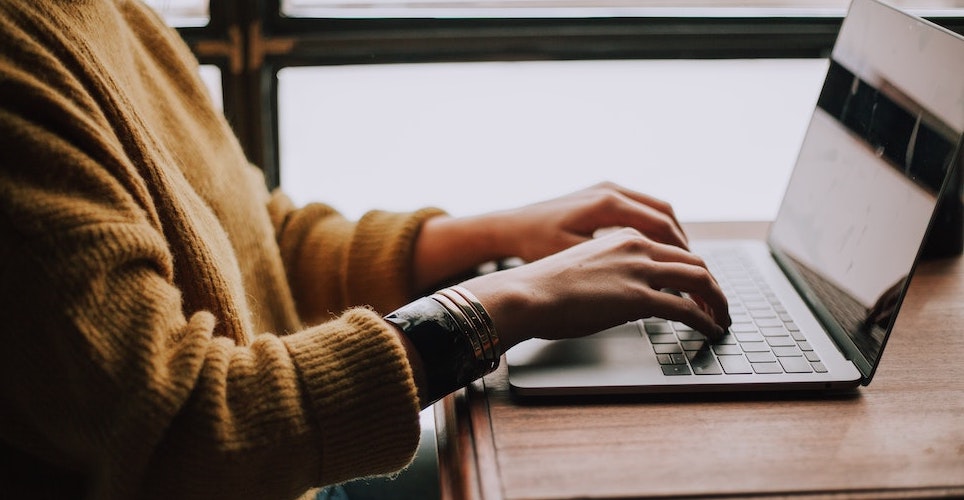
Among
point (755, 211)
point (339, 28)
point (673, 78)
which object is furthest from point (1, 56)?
point (755, 211)

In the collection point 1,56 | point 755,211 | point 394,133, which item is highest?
point 1,56

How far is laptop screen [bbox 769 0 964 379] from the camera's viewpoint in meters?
0.69

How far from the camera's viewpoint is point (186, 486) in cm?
57

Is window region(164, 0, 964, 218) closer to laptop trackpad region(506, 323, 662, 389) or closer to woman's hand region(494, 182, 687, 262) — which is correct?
woman's hand region(494, 182, 687, 262)

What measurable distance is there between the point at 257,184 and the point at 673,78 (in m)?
0.78

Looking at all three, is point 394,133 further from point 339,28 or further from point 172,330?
point 172,330

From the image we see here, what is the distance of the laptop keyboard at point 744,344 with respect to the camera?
704 millimetres

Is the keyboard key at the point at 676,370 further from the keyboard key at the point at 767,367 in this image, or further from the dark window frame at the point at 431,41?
the dark window frame at the point at 431,41

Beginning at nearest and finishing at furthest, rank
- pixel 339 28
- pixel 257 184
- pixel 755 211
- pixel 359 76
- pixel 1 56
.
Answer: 1. pixel 1 56
2. pixel 257 184
3. pixel 339 28
4. pixel 359 76
5. pixel 755 211

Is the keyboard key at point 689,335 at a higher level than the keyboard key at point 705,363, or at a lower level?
lower

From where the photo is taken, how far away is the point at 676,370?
2.28 feet

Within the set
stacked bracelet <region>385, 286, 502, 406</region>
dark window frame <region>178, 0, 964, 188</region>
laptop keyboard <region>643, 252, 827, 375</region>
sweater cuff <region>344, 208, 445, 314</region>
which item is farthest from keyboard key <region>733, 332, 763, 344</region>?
dark window frame <region>178, 0, 964, 188</region>

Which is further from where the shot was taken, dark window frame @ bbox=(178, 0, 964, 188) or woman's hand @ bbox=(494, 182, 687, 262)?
dark window frame @ bbox=(178, 0, 964, 188)

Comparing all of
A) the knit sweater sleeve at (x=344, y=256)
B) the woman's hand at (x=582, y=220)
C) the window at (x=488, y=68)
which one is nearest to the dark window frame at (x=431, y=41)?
the window at (x=488, y=68)
